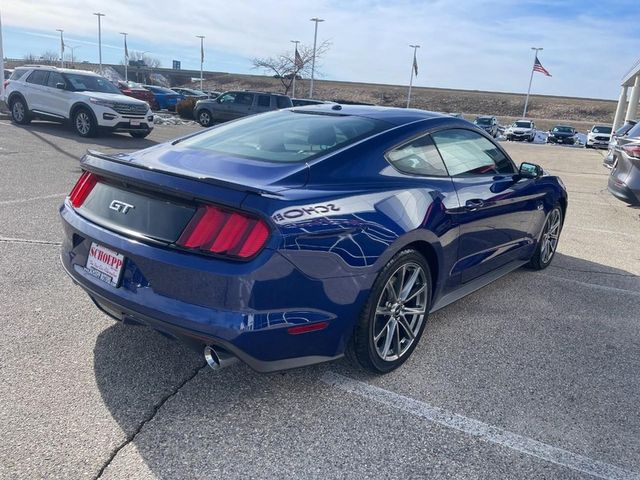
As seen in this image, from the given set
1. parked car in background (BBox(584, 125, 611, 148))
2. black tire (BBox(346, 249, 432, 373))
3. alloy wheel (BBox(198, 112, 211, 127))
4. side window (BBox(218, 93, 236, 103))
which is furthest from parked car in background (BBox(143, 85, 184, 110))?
black tire (BBox(346, 249, 432, 373))

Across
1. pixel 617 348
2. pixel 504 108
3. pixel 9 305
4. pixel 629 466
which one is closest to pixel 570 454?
pixel 629 466

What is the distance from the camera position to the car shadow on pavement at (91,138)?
42.1 feet

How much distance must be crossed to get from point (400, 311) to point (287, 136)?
1.32 m

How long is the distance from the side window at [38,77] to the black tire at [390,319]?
1443 cm

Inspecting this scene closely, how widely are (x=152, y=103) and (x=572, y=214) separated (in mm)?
25766

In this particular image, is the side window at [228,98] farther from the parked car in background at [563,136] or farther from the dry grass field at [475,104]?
the dry grass field at [475,104]

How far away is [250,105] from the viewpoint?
2314 centimetres

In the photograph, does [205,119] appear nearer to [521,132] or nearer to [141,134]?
[141,134]

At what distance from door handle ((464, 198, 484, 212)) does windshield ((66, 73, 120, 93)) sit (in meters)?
13.0

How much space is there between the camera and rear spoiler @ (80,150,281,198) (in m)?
2.46

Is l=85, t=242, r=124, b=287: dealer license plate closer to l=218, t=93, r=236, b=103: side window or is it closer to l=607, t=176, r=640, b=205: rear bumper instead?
l=607, t=176, r=640, b=205: rear bumper

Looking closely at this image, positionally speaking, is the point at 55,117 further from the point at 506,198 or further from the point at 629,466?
the point at 629,466

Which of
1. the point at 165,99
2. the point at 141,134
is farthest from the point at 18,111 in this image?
the point at 165,99

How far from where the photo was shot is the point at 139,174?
269 centimetres
